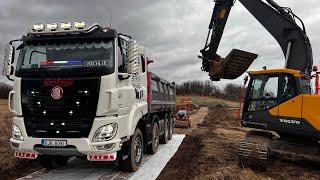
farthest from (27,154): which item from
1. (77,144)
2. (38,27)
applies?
(38,27)

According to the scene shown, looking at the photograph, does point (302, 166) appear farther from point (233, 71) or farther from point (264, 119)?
point (233, 71)

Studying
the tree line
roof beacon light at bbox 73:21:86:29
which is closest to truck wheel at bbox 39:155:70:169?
roof beacon light at bbox 73:21:86:29

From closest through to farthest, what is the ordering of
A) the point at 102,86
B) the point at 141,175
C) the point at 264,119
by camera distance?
the point at 102,86 → the point at 141,175 → the point at 264,119

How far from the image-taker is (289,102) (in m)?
8.66

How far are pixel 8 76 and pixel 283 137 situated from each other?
696 cm

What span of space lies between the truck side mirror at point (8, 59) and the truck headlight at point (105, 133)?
7.11ft

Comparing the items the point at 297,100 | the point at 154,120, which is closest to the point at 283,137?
the point at 297,100

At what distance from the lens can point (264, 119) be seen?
905cm

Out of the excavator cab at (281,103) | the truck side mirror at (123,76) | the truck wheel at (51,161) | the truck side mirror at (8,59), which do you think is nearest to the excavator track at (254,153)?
the excavator cab at (281,103)

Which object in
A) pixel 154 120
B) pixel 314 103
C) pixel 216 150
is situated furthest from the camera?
pixel 216 150

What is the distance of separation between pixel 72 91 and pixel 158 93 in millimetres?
4574

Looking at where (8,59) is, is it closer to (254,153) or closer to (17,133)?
(17,133)

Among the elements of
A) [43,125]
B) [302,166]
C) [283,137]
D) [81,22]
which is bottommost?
[302,166]

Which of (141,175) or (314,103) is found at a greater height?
(314,103)
